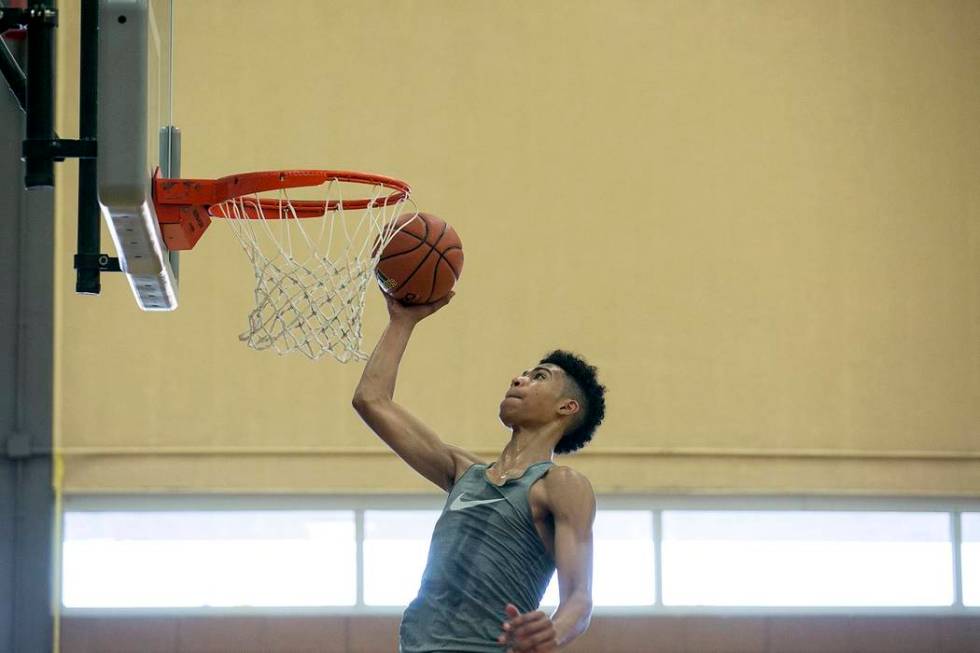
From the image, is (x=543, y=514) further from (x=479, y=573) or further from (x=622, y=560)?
(x=622, y=560)

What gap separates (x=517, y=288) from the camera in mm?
8625

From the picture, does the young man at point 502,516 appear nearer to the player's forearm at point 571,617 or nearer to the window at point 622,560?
the player's forearm at point 571,617

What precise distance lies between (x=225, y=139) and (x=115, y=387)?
1.70m

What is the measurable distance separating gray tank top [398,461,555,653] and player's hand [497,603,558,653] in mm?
521

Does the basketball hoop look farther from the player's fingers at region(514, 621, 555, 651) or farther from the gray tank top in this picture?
the player's fingers at region(514, 621, 555, 651)

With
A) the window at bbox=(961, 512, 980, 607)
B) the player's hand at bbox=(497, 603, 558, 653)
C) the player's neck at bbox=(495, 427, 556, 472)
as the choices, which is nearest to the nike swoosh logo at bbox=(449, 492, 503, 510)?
the player's neck at bbox=(495, 427, 556, 472)

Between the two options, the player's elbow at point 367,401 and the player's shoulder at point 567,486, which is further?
the player's elbow at point 367,401

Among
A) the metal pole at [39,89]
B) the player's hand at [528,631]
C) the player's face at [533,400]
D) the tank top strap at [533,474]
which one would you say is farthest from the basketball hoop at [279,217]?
the player's hand at [528,631]

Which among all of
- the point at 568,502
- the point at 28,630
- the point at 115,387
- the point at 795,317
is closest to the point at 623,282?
the point at 795,317

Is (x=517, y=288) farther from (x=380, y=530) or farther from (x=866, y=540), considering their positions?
(x=866, y=540)

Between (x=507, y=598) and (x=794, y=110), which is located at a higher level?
(x=794, y=110)

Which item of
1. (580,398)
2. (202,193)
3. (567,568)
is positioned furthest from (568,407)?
(202,193)

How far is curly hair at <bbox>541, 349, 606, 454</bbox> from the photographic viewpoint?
3928mm

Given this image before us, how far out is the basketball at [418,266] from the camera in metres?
3.99
